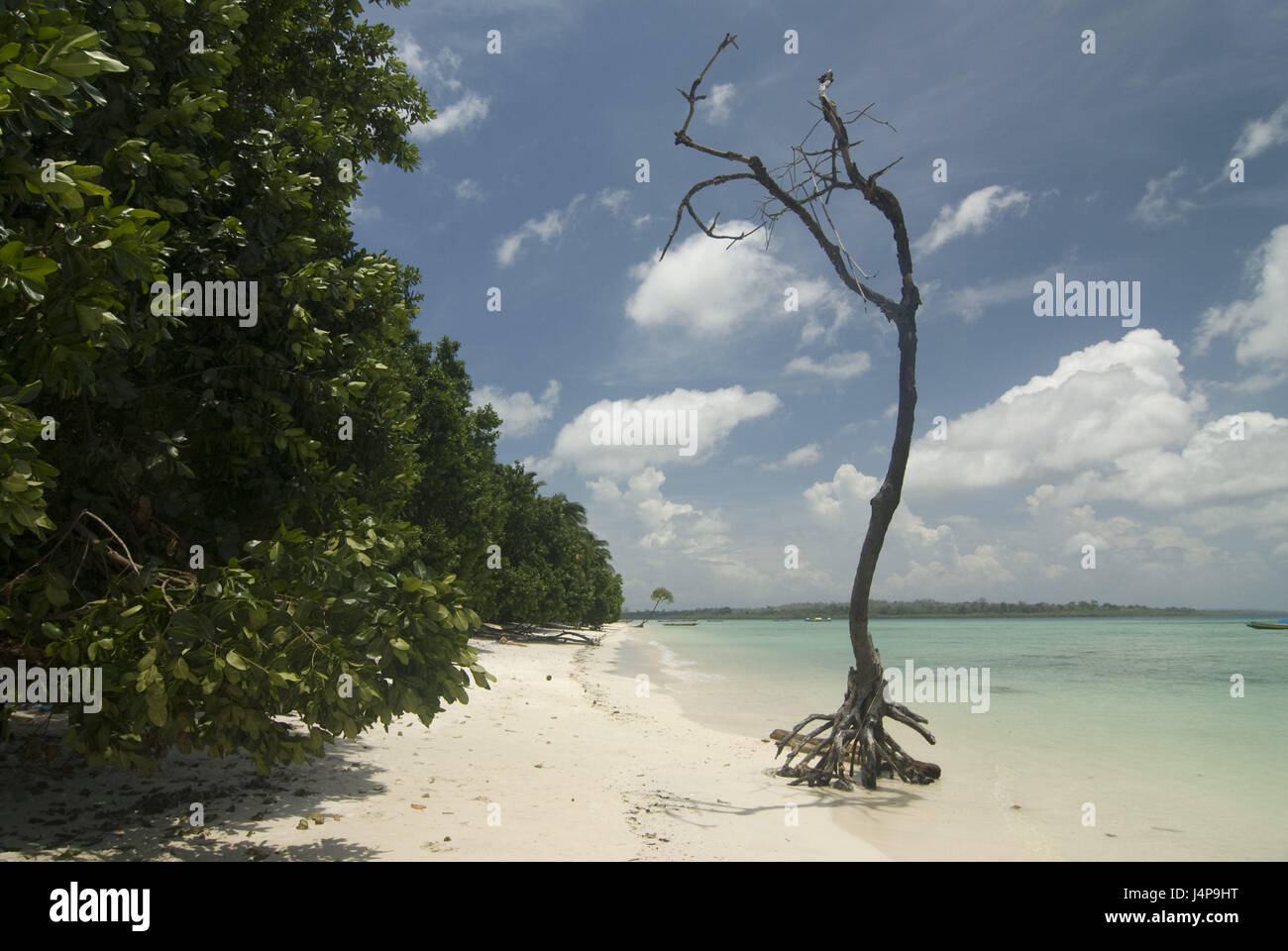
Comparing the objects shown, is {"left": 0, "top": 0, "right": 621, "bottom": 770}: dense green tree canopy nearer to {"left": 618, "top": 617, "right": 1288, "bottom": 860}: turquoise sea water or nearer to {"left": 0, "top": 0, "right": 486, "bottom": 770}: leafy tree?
{"left": 0, "top": 0, "right": 486, "bottom": 770}: leafy tree

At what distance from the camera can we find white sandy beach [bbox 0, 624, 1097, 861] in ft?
20.6

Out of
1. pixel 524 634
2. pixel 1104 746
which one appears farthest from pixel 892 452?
pixel 524 634

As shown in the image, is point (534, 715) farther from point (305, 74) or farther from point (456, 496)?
point (456, 496)

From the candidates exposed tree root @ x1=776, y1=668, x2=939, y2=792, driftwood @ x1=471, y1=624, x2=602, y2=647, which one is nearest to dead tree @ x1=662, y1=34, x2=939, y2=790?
exposed tree root @ x1=776, y1=668, x2=939, y2=792

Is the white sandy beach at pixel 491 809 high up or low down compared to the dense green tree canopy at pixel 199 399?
down

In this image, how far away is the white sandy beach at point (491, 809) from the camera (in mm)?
6293

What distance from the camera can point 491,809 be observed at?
7.36 metres

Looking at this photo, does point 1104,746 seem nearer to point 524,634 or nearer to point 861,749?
point 861,749

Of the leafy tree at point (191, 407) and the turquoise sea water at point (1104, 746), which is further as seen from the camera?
the turquoise sea water at point (1104, 746)

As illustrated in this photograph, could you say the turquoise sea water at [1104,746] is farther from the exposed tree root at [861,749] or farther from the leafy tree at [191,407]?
the leafy tree at [191,407]

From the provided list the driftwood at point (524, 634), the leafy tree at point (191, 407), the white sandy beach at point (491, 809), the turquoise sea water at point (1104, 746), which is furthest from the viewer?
the driftwood at point (524, 634)

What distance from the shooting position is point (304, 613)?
4.36 meters

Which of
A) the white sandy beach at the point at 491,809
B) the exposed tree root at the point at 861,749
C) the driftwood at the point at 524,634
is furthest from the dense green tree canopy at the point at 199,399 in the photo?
the driftwood at the point at 524,634
